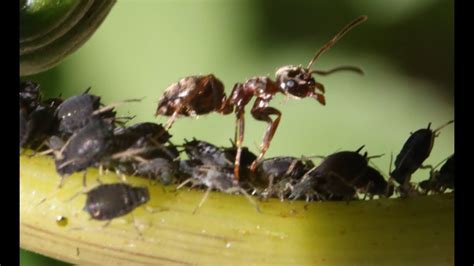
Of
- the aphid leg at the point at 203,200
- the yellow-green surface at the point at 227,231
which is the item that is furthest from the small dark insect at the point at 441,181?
the aphid leg at the point at 203,200

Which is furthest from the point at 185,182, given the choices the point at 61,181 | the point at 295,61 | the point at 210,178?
the point at 295,61

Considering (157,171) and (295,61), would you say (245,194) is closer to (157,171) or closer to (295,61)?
(157,171)

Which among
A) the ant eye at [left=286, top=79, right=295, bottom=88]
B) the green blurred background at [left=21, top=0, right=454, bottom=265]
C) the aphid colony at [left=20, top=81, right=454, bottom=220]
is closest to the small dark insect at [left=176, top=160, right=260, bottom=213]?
the aphid colony at [left=20, top=81, right=454, bottom=220]

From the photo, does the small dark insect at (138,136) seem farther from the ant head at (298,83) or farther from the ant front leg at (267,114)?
the ant head at (298,83)

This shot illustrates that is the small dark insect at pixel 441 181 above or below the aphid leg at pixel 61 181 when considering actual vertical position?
below

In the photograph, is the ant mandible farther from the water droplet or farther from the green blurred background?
the green blurred background

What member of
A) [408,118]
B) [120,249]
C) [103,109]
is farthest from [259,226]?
[408,118]
